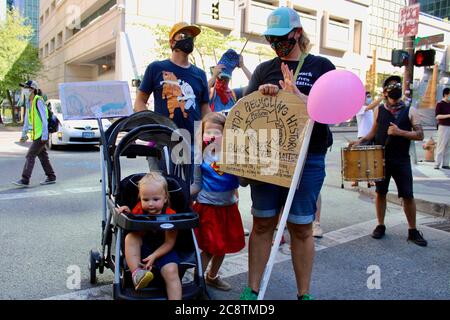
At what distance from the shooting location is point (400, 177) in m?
4.84

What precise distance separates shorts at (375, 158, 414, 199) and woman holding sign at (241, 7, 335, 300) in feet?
6.88

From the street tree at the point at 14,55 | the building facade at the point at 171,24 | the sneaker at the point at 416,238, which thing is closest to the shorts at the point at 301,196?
the sneaker at the point at 416,238

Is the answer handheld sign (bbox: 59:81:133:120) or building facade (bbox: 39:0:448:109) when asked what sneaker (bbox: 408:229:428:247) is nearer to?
handheld sign (bbox: 59:81:133:120)

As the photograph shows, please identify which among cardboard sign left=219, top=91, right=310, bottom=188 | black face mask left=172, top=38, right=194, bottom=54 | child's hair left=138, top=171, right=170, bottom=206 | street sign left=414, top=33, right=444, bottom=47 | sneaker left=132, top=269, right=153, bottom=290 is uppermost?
street sign left=414, top=33, right=444, bottom=47

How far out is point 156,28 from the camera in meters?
26.3

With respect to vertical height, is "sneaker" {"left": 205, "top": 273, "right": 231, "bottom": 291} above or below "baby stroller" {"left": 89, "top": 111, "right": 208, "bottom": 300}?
below

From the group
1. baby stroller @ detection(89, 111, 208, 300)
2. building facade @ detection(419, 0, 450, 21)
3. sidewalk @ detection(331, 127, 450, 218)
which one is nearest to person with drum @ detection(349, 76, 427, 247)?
sidewalk @ detection(331, 127, 450, 218)

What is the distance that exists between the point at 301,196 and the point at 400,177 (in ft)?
7.87

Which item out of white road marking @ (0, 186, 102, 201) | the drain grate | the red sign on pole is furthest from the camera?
the red sign on pole

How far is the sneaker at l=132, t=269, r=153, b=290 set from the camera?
8.81 ft

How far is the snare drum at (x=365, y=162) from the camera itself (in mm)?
4910

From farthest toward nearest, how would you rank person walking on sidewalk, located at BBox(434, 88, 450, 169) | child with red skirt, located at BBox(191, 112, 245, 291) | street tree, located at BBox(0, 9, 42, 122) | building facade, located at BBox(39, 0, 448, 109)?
street tree, located at BBox(0, 9, 42, 122) → building facade, located at BBox(39, 0, 448, 109) → person walking on sidewalk, located at BBox(434, 88, 450, 169) → child with red skirt, located at BBox(191, 112, 245, 291)

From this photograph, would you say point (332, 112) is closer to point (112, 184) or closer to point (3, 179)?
point (112, 184)
